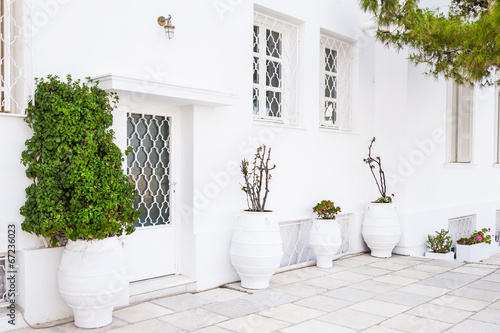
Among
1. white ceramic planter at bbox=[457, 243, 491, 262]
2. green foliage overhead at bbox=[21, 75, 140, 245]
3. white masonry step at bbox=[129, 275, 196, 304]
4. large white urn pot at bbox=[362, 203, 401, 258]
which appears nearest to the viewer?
green foliage overhead at bbox=[21, 75, 140, 245]

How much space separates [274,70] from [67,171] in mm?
3379

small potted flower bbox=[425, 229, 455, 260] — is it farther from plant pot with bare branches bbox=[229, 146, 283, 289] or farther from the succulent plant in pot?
the succulent plant in pot

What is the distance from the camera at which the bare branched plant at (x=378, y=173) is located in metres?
7.18

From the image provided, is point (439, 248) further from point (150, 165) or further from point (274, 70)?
point (150, 165)

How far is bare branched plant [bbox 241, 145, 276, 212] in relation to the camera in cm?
534

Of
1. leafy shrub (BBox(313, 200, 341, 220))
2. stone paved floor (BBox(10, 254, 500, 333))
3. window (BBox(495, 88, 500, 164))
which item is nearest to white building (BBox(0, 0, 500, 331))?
leafy shrub (BBox(313, 200, 341, 220))

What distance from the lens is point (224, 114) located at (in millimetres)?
5410

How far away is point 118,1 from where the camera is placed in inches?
176

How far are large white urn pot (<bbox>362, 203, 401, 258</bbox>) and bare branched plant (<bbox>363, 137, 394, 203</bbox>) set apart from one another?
149mm

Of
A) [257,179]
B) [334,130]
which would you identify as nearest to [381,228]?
[334,130]

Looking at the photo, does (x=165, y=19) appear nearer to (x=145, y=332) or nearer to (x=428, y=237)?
(x=145, y=332)

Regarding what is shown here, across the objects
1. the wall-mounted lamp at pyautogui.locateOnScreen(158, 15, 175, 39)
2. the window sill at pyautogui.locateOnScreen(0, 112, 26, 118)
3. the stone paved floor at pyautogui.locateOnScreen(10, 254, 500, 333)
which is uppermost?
the wall-mounted lamp at pyautogui.locateOnScreen(158, 15, 175, 39)

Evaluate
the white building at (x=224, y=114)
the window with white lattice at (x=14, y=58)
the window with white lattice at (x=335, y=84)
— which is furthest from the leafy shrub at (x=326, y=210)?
the window with white lattice at (x=14, y=58)

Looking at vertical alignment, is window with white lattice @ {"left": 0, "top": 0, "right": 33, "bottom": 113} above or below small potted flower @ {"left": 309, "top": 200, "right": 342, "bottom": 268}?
above
